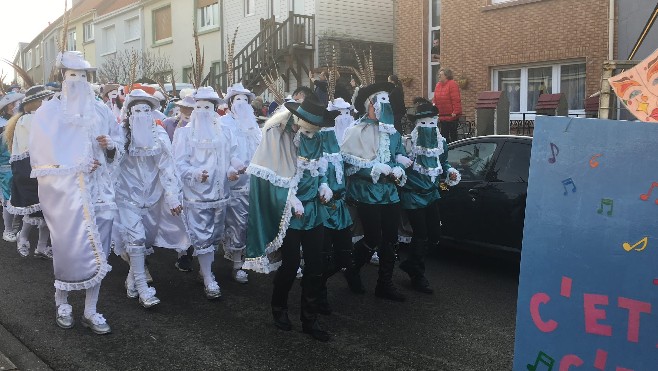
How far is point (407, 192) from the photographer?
629cm

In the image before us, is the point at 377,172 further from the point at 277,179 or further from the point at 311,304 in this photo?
the point at 311,304

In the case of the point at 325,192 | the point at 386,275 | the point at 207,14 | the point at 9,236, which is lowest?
the point at 9,236

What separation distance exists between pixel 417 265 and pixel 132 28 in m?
28.2

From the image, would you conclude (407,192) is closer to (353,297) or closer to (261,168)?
(353,297)

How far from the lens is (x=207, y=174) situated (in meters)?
5.97

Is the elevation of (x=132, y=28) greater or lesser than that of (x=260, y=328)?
greater

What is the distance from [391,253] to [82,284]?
8.78 ft

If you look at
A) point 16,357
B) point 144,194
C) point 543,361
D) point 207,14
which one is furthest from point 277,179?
point 207,14

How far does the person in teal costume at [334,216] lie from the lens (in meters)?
5.17

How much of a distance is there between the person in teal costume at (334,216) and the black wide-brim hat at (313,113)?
0.21 metres

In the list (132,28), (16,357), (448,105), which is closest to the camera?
(16,357)

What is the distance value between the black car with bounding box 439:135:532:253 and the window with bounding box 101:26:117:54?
95.7 feet

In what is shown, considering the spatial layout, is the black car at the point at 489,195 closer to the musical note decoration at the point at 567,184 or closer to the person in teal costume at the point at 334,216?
the person in teal costume at the point at 334,216

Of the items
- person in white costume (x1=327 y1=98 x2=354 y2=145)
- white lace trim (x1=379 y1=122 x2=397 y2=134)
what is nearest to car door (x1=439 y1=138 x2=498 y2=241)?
person in white costume (x1=327 y1=98 x2=354 y2=145)
